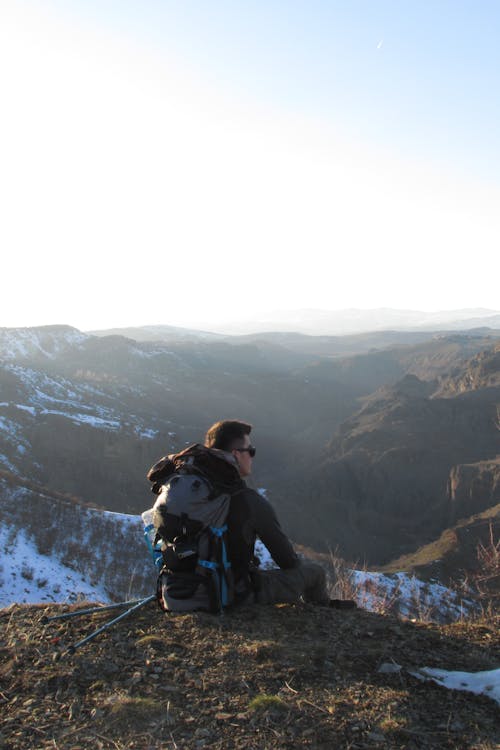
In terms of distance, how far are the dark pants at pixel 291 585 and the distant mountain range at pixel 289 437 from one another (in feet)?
96.2

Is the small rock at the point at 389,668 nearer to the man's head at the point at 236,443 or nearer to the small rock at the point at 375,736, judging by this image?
the small rock at the point at 375,736

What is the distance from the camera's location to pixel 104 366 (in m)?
136

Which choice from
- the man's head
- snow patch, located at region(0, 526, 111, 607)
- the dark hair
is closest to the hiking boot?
the man's head

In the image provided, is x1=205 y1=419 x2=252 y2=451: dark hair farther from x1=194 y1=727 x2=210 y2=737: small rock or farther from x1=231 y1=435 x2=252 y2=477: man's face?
x1=194 y1=727 x2=210 y2=737: small rock

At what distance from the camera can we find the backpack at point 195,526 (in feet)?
13.4

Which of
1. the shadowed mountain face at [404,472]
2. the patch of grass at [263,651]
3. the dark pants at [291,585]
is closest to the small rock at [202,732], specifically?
the patch of grass at [263,651]

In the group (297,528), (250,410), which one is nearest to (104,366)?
(250,410)

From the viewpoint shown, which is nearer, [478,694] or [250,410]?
[478,694]

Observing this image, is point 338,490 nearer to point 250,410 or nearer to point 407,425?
point 407,425

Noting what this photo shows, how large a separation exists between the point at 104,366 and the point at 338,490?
83.1 m

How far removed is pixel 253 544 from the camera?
430 centimetres

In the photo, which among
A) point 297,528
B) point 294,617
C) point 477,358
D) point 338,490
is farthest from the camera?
point 477,358

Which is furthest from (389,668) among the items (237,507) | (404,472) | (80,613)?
(404,472)

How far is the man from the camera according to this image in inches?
165
